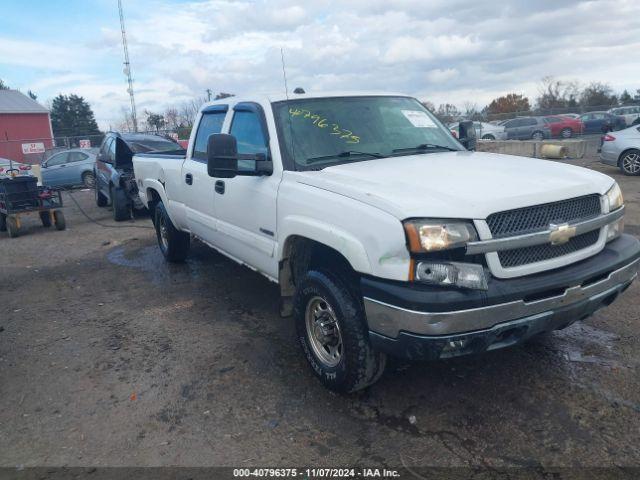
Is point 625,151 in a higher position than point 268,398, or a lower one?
higher

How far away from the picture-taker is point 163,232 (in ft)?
23.4

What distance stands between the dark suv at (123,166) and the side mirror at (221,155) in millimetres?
7200

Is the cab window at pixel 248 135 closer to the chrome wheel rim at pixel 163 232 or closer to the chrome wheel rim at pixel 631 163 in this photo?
the chrome wheel rim at pixel 163 232

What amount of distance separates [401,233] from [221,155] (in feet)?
5.13

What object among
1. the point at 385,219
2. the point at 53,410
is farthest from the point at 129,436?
the point at 385,219

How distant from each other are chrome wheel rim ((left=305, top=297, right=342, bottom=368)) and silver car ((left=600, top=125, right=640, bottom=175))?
12.3m

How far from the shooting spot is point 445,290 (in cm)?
272

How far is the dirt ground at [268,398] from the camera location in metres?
2.93

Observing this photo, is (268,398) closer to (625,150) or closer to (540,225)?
(540,225)

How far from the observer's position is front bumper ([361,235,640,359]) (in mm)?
2695

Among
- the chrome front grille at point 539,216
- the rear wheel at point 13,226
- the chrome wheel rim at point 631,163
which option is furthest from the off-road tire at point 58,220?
the chrome wheel rim at point 631,163

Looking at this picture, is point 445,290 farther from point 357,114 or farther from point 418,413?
point 357,114

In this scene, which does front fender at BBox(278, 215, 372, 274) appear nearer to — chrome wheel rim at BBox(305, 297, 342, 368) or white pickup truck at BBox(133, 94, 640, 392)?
white pickup truck at BBox(133, 94, 640, 392)

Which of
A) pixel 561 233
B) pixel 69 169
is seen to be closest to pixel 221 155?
pixel 561 233
